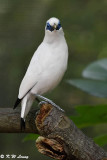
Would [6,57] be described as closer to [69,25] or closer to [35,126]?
[69,25]

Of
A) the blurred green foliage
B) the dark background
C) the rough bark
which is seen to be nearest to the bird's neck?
the rough bark

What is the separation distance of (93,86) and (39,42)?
7.18ft

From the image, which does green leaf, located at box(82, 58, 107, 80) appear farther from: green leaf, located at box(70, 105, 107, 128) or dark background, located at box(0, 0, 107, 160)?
dark background, located at box(0, 0, 107, 160)

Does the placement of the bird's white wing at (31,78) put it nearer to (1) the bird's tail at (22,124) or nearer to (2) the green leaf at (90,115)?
(1) the bird's tail at (22,124)

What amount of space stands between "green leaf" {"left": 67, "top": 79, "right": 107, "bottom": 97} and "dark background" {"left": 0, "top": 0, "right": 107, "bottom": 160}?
1.86 metres

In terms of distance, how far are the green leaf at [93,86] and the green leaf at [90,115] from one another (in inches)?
8.3

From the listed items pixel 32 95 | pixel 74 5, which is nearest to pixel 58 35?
pixel 32 95

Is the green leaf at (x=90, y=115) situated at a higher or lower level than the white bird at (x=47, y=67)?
lower

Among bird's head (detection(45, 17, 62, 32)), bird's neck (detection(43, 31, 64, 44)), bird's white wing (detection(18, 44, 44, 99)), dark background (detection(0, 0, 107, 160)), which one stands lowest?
dark background (detection(0, 0, 107, 160))

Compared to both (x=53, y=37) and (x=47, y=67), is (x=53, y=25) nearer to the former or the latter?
(x=53, y=37)

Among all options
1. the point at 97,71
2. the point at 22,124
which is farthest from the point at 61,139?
the point at 97,71

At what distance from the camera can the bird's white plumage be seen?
226 centimetres

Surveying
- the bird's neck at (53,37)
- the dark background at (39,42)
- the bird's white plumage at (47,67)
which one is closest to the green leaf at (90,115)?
the bird's white plumage at (47,67)

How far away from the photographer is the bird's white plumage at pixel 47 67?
7.41ft
